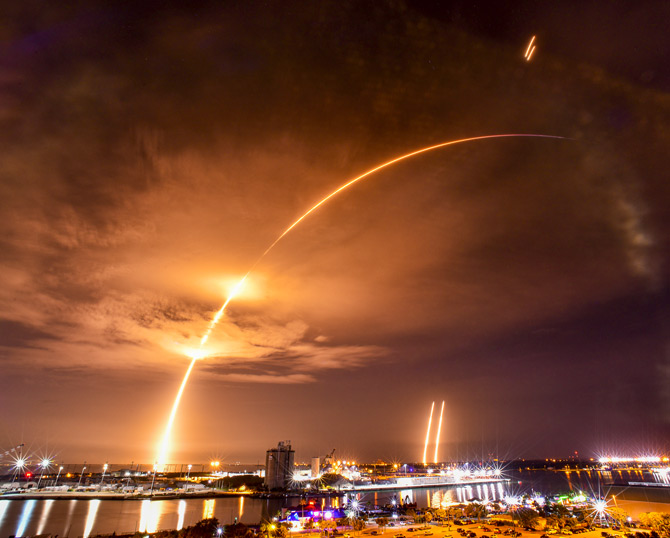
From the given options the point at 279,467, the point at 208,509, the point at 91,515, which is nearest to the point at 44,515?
the point at 91,515

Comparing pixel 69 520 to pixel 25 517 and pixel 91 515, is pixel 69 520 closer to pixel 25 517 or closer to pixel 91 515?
pixel 91 515

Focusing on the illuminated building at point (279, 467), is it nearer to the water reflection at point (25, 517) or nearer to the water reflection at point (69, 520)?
the water reflection at point (69, 520)

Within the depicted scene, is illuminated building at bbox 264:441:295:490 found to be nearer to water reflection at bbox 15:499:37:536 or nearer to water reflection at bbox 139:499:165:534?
water reflection at bbox 139:499:165:534

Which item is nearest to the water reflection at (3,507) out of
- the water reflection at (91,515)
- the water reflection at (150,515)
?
the water reflection at (91,515)

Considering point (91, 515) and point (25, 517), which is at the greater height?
point (25, 517)

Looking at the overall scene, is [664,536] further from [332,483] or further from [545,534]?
[332,483]
